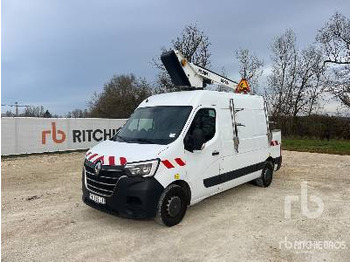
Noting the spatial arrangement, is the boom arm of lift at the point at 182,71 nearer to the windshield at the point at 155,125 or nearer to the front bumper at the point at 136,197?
the windshield at the point at 155,125

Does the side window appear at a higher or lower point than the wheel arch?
higher

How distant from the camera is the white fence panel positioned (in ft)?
48.0

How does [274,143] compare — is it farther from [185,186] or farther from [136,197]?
[136,197]

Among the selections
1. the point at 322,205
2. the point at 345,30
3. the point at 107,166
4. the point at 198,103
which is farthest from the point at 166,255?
the point at 345,30

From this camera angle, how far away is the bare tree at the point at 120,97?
41781 mm

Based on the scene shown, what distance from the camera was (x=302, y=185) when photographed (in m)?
8.66

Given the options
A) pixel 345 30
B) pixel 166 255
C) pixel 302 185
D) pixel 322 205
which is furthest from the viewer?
pixel 345 30

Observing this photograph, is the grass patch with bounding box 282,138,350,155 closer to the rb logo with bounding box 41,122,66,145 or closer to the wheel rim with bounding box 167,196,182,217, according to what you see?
the rb logo with bounding box 41,122,66,145

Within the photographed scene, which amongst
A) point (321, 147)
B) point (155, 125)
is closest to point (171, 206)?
point (155, 125)

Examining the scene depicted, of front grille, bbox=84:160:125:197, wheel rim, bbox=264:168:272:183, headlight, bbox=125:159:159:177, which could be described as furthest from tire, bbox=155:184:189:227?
wheel rim, bbox=264:168:272:183

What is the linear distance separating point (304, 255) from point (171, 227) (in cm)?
206

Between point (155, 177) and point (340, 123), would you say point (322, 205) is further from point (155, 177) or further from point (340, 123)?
point (340, 123)
